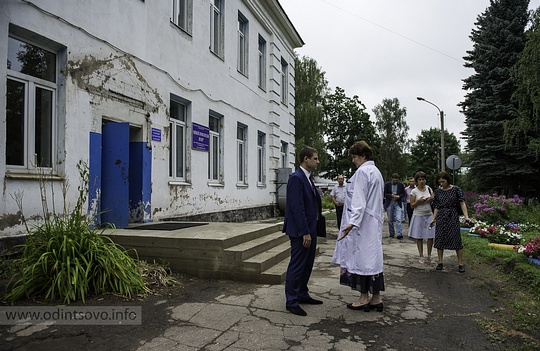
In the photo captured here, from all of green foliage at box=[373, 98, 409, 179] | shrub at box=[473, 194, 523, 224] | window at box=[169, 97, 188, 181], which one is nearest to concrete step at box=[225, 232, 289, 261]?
window at box=[169, 97, 188, 181]

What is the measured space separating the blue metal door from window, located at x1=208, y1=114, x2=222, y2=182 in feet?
13.2

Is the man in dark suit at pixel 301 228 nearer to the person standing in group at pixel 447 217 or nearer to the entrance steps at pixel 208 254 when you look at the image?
the entrance steps at pixel 208 254

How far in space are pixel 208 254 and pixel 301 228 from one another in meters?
1.87

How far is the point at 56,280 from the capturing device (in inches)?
170

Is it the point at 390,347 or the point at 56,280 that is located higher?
the point at 56,280

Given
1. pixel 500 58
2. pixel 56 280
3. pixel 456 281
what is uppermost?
pixel 500 58

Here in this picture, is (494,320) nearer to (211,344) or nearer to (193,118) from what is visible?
(211,344)

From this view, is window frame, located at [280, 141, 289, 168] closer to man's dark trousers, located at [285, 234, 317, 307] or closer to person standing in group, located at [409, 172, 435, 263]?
person standing in group, located at [409, 172, 435, 263]

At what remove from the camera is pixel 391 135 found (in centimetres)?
5362

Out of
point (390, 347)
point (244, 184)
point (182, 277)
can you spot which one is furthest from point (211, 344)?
point (244, 184)

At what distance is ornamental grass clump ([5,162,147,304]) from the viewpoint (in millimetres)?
4328

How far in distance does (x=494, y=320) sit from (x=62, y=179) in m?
5.92

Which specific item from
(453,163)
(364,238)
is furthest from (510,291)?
(453,163)

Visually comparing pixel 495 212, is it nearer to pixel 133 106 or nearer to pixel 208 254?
pixel 208 254
